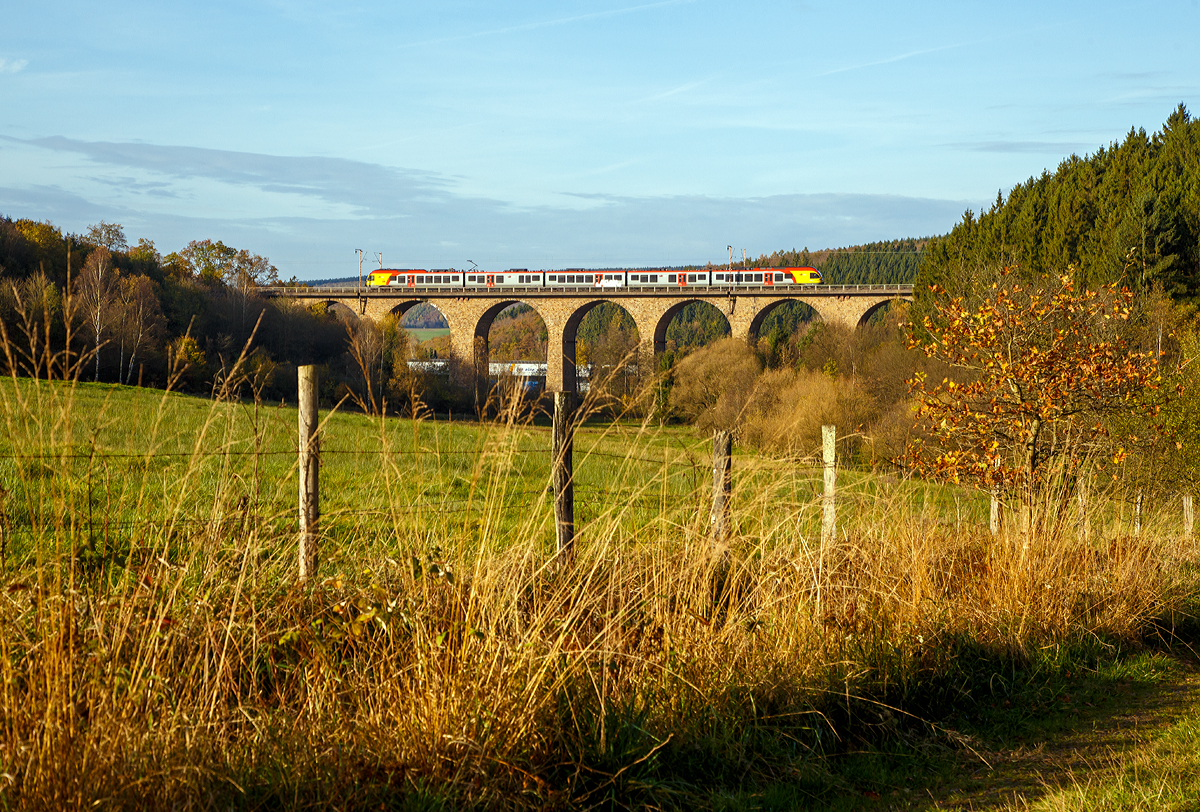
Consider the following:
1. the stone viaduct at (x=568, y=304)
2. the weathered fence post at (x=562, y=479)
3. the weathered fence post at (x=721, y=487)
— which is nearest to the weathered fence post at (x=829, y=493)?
the weathered fence post at (x=721, y=487)

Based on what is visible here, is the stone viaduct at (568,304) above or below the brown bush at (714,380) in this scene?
above

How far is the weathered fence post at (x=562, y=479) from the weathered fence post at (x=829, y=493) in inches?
50.4

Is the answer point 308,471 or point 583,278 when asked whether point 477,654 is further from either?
point 583,278

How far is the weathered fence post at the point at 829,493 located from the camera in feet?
15.5

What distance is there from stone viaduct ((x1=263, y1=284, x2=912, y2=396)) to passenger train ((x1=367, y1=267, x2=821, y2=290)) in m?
0.56

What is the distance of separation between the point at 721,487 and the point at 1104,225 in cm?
3664

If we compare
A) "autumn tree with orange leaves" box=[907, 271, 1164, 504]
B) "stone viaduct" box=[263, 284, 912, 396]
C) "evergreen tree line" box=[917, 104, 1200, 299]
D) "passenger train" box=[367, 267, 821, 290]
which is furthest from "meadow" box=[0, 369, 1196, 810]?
"passenger train" box=[367, 267, 821, 290]

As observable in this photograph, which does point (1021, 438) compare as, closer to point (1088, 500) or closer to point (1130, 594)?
point (1088, 500)

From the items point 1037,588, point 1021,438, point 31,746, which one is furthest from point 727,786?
point 1021,438

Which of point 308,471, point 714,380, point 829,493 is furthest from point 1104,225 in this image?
point 308,471

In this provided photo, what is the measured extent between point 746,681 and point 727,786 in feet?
1.61

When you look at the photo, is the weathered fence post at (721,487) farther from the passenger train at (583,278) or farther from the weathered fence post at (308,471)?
the passenger train at (583,278)

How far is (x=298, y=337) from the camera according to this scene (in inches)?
1946

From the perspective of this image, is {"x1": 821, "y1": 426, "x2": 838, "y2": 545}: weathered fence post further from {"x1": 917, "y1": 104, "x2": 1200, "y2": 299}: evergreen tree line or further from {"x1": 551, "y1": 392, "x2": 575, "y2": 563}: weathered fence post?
{"x1": 917, "y1": 104, "x2": 1200, "y2": 299}: evergreen tree line
